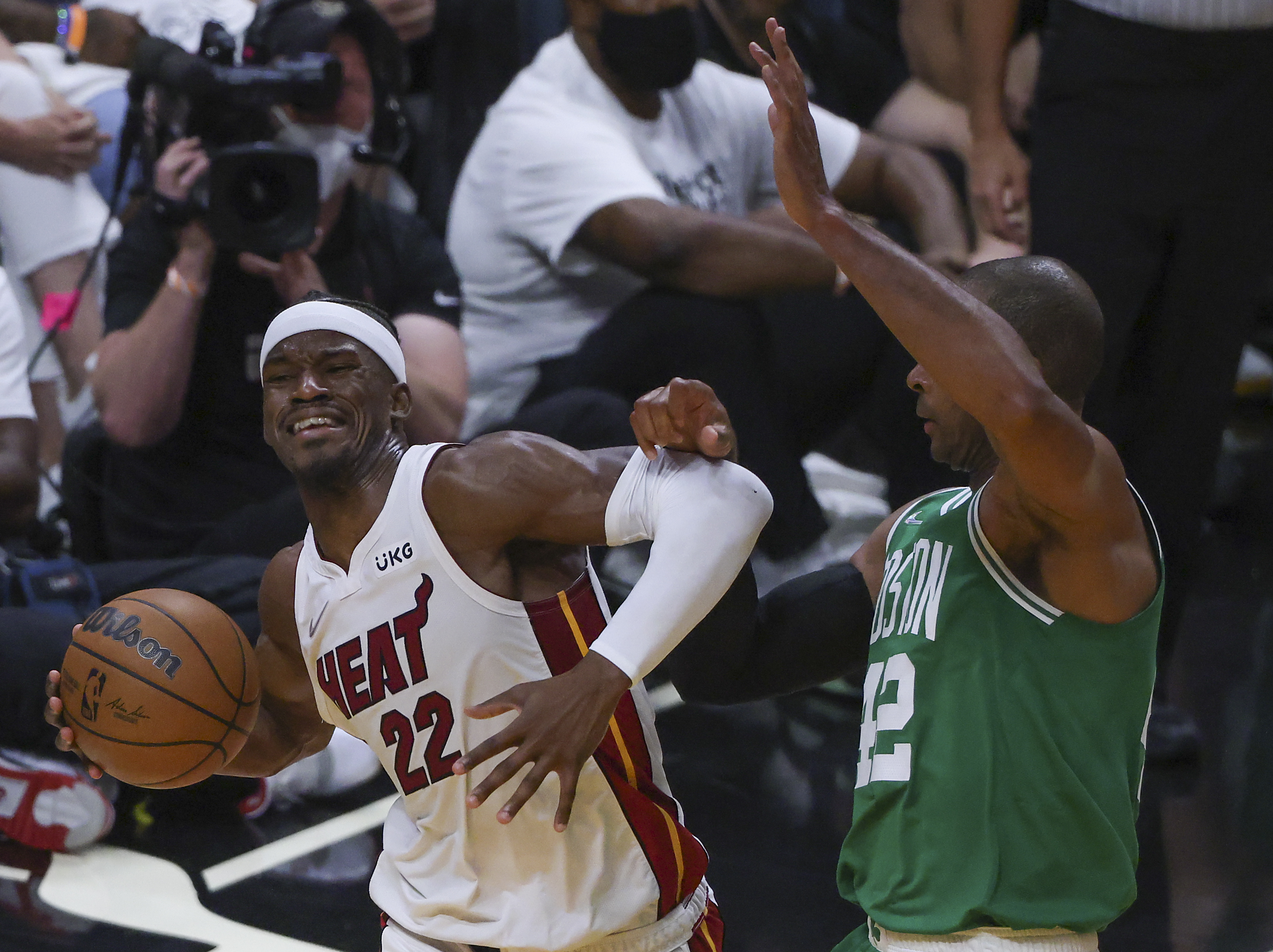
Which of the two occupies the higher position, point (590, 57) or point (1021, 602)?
point (1021, 602)

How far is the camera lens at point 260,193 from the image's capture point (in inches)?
169

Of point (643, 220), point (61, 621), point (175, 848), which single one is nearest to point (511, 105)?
A: point (643, 220)

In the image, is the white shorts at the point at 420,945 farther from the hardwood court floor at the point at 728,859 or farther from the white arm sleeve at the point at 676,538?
the hardwood court floor at the point at 728,859

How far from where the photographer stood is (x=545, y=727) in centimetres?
198

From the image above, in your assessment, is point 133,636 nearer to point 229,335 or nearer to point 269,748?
point 269,748

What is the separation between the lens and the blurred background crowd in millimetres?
3840

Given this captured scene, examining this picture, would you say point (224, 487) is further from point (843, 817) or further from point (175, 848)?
point (843, 817)

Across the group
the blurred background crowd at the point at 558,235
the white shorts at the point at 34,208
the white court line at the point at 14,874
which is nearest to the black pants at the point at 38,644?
the blurred background crowd at the point at 558,235

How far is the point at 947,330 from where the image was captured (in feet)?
5.98

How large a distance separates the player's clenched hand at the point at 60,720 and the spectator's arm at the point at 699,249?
2709mm

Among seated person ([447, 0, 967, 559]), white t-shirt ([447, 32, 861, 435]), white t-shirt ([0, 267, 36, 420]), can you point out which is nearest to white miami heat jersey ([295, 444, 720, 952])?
white t-shirt ([0, 267, 36, 420])

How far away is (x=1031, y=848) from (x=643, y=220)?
3118mm

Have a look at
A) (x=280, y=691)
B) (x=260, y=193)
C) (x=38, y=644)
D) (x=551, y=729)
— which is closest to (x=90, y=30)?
(x=260, y=193)

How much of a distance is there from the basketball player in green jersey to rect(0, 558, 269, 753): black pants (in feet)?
6.57
